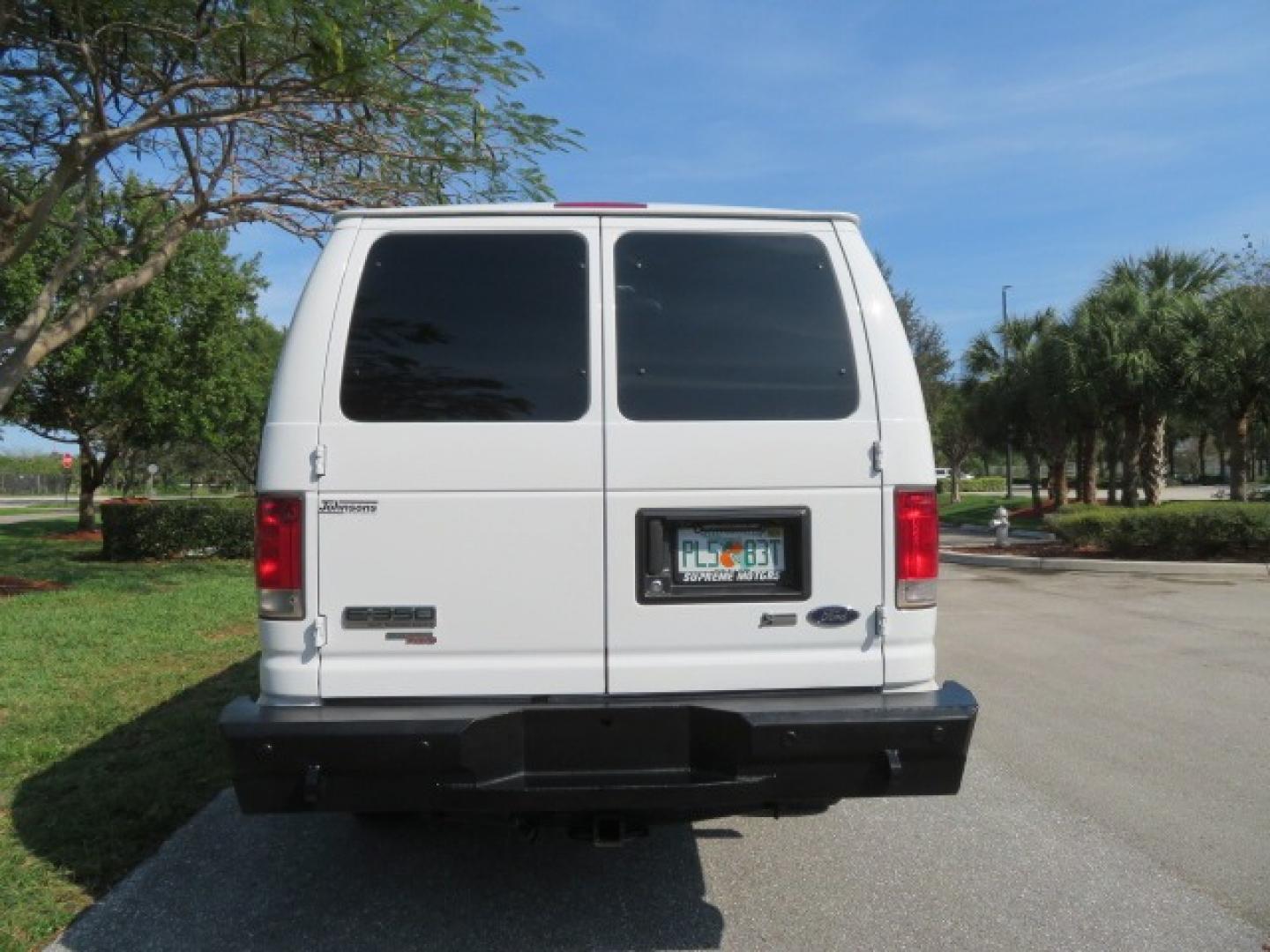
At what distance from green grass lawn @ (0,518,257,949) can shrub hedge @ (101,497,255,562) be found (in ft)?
16.6

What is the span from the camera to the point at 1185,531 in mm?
16422

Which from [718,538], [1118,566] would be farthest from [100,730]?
[1118,566]

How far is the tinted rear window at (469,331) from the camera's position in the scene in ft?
11.0

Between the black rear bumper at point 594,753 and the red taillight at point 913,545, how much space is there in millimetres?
343

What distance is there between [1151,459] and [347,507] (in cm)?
2383

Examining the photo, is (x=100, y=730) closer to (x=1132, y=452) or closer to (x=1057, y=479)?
(x=1132, y=452)

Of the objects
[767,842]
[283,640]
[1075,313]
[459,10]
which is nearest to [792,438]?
[283,640]

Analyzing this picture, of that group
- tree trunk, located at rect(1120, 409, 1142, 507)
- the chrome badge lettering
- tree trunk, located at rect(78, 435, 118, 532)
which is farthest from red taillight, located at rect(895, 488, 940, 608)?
tree trunk, located at rect(78, 435, 118, 532)

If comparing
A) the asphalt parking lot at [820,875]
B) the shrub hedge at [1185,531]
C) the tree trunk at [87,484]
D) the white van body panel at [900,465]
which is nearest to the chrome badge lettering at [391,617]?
the asphalt parking lot at [820,875]

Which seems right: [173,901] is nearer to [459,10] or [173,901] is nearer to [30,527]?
[459,10]

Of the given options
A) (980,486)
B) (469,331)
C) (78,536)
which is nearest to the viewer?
(469,331)

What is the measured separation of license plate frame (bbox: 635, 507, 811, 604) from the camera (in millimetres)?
3338

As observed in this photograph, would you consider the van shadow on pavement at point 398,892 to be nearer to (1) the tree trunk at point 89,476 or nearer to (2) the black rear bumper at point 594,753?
(2) the black rear bumper at point 594,753

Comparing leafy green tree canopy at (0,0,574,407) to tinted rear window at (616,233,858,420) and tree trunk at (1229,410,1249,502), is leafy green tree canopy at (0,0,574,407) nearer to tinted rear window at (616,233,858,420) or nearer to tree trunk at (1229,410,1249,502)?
tinted rear window at (616,233,858,420)
